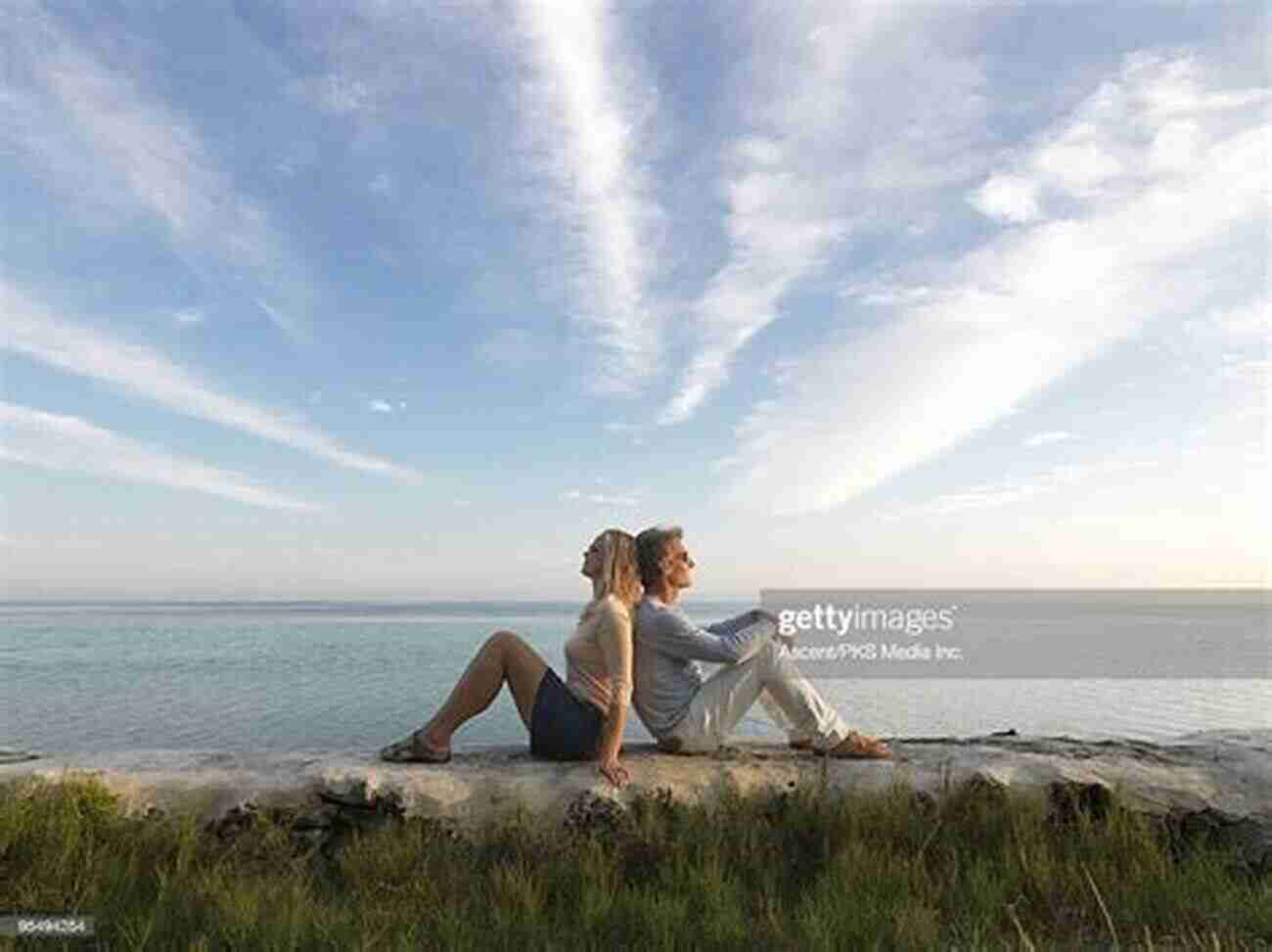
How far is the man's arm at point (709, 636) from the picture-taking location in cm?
592

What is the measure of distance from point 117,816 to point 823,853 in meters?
3.56

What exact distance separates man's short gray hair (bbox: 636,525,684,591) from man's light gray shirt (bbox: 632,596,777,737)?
0.43 feet

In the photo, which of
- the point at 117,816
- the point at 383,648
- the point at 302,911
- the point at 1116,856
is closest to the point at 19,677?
the point at 383,648

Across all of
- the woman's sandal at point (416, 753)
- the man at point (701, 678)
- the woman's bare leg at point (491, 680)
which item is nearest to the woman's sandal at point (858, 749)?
the man at point (701, 678)

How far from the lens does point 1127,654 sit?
102 ft

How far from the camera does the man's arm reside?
5.92 meters

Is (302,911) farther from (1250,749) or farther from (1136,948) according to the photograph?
(1250,749)

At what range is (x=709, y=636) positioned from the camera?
596 centimetres

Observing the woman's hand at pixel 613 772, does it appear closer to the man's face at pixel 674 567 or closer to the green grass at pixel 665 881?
the green grass at pixel 665 881

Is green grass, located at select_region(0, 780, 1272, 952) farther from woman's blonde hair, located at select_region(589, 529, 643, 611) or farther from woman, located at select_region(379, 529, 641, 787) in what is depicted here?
woman's blonde hair, located at select_region(589, 529, 643, 611)

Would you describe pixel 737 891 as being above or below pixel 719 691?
below

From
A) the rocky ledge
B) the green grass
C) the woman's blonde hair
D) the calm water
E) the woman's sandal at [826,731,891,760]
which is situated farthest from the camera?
the calm water

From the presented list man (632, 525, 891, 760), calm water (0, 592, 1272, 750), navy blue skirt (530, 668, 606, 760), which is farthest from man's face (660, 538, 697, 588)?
calm water (0, 592, 1272, 750)

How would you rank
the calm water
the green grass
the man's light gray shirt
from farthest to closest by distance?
the calm water → the man's light gray shirt → the green grass
